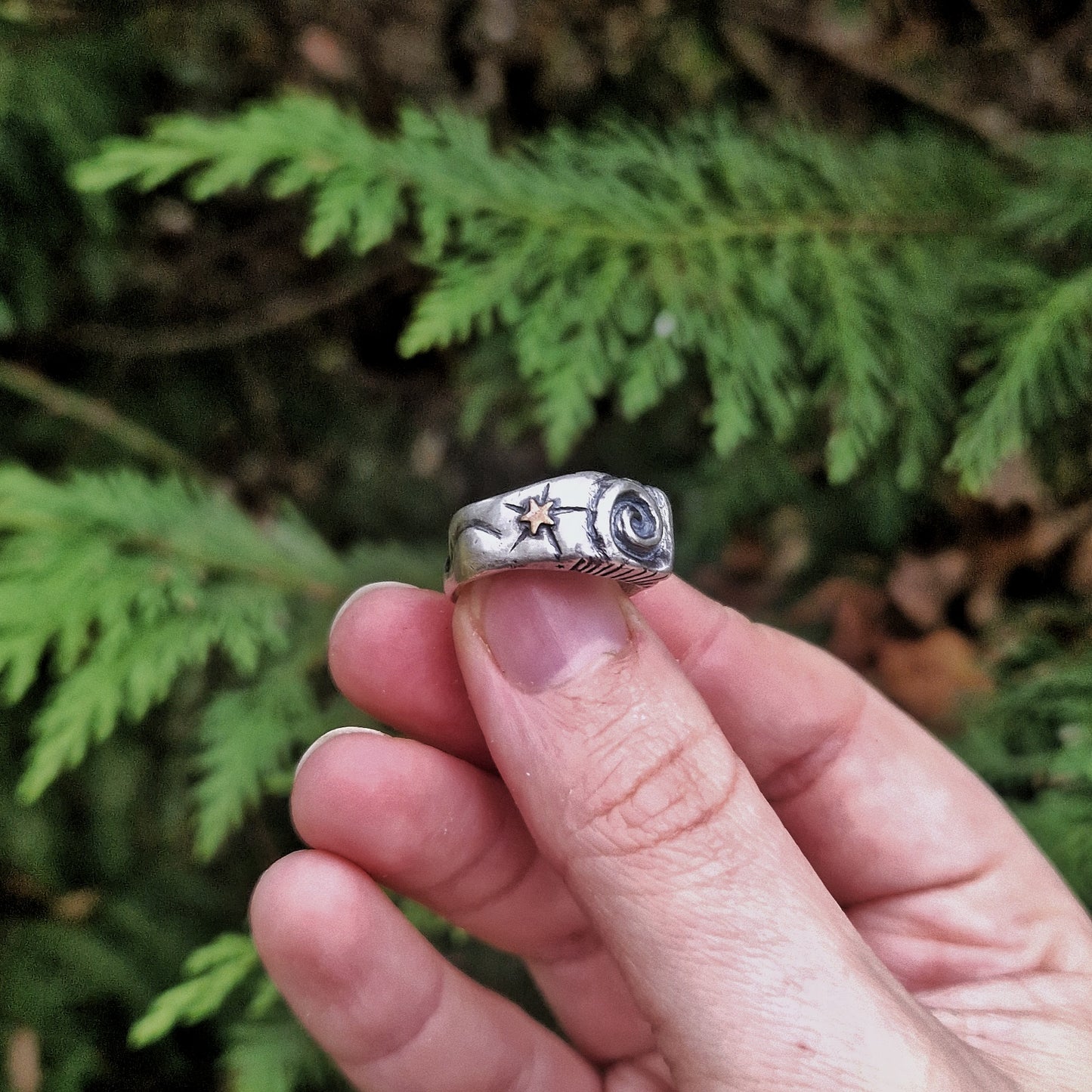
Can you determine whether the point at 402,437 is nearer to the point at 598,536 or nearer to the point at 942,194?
the point at 942,194

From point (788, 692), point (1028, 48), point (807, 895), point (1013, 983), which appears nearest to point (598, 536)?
point (807, 895)

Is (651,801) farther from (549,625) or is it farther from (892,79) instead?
(892,79)

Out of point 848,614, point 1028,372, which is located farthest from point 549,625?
point 848,614

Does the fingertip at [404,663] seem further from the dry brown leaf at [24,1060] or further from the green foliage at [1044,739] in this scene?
the dry brown leaf at [24,1060]

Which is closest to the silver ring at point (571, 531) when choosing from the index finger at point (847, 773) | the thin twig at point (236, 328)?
the index finger at point (847, 773)

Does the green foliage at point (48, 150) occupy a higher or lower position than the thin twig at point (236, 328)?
higher

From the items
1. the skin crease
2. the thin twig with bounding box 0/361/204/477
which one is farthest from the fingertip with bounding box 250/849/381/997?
the thin twig with bounding box 0/361/204/477
